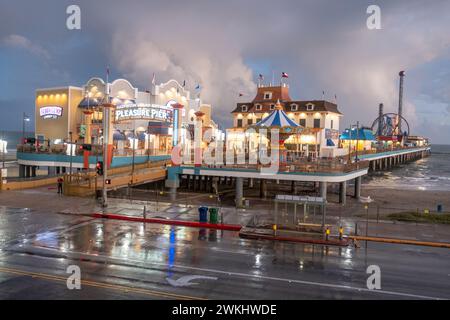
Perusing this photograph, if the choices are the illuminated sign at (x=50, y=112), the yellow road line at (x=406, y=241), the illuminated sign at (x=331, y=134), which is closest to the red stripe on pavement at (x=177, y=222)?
the yellow road line at (x=406, y=241)

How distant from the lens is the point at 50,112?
56938 mm

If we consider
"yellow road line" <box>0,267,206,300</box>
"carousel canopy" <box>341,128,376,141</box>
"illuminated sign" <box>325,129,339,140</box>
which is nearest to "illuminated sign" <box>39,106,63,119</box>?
"illuminated sign" <box>325,129,339,140</box>

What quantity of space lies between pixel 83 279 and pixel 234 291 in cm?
504

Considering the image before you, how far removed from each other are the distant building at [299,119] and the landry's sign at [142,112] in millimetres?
15213

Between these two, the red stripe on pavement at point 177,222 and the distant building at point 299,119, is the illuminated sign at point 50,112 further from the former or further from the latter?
the red stripe on pavement at point 177,222

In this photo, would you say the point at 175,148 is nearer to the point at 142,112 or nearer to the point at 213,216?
the point at 142,112

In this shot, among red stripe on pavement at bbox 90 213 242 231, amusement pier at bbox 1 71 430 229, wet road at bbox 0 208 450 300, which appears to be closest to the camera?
wet road at bbox 0 208 450 300

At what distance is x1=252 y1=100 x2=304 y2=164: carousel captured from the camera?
34.2m

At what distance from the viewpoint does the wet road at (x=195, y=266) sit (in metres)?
12.5

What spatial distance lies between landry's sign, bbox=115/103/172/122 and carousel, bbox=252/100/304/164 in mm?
13440

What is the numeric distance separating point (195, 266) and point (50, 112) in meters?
49.3

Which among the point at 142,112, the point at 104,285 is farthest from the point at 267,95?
the point at 104,285

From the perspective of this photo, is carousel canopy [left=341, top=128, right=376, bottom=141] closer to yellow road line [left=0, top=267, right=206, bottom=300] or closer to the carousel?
the carousel
